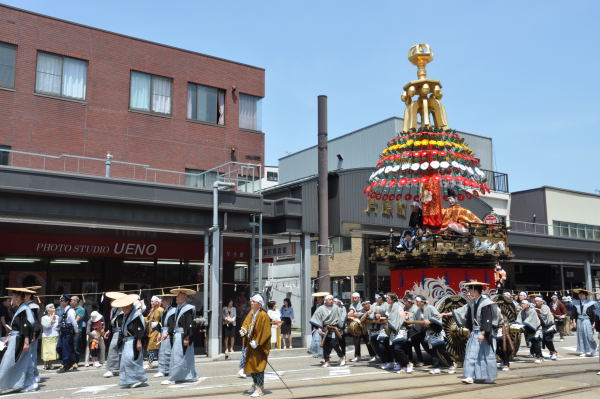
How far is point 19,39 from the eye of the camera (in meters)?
20.5

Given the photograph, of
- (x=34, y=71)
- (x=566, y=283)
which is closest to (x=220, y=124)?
(x=34, y=71)

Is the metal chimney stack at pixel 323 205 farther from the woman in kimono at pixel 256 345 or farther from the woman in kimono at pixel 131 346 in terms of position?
the woman in kimono at pixel 256 345

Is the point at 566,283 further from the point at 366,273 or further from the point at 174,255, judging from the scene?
the point at 174,255

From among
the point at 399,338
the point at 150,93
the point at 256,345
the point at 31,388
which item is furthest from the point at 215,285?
the point at 150,93

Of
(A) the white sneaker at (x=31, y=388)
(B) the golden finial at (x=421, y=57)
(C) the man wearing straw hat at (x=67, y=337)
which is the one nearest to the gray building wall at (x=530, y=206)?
(B) the golden finial at (x=421, y=57)

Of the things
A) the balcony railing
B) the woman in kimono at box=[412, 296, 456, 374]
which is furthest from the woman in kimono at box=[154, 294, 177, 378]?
the balcony railing

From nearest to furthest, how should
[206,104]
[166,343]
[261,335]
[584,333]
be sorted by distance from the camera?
[261,335] < [166,343] < [584,333] < [206,104]

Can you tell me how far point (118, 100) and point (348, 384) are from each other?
1561 cm

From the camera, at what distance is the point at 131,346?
478 inches

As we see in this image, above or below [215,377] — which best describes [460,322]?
above

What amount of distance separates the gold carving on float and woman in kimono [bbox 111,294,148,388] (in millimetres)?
11742

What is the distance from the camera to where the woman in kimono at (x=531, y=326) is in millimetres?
15945

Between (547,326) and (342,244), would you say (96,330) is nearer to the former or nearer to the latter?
(547,326)

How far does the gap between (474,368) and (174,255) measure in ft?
47.1
